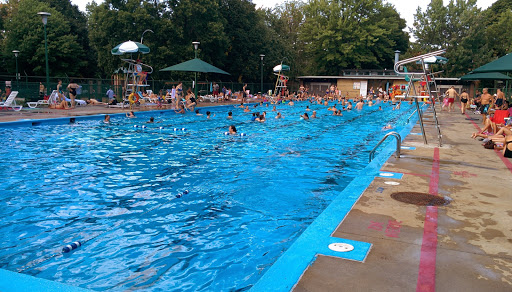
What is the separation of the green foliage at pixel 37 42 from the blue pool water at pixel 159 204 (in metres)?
29.6

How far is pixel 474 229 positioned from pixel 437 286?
1.60m

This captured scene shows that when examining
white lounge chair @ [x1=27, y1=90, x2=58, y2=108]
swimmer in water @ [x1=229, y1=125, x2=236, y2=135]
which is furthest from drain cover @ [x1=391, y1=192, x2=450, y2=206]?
white lounge chair @ [x1=27, y1=90, x2=58, y2=108]

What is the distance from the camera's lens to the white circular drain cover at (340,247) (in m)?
3.58

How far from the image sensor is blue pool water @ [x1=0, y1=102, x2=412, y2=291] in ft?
13.8

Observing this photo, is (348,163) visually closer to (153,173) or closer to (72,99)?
(153,173)

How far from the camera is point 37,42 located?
3819cm

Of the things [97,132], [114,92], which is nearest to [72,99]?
[114,92]

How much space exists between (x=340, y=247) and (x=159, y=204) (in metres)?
3.58

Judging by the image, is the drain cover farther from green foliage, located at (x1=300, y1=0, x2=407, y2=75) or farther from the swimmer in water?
green foliage, located at (x1=300, y1=0, x2=407, y2=75)

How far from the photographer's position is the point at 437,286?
292 centimetres

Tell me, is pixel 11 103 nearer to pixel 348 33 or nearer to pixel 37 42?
pixel 37 42

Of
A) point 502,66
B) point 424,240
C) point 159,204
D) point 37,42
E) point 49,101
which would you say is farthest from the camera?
point 37,42

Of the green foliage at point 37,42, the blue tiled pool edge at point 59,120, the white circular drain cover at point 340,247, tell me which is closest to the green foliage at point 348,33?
the green foliage at point 37,42

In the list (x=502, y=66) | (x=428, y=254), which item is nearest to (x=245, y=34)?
(x=502, y=66)
